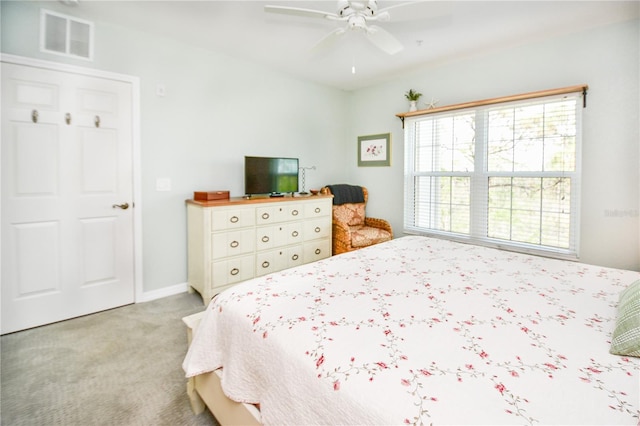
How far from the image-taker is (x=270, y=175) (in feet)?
11.8

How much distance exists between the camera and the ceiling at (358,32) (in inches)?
97.6

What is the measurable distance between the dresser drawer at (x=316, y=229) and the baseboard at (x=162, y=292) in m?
1.44

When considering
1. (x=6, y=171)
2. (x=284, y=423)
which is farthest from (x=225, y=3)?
(x=284, y=423)

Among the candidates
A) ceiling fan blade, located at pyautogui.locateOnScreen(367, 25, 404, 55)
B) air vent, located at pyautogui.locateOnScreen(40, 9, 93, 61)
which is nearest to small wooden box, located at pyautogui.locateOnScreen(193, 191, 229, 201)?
air vent, located at pyautogui.locateOnScreen(40, 9, 93, 61)

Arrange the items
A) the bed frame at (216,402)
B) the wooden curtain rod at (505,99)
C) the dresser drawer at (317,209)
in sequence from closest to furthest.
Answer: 1. the bed frame at (216,402)
2. the wooden curtain rod at (505,99)
3. the dresser drawer at (317,209)

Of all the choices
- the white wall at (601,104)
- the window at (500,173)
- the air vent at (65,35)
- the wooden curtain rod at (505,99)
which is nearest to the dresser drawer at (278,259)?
the window at (500,173)

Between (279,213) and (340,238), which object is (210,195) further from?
(340,238)

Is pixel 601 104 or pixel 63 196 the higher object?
pixel 601 104

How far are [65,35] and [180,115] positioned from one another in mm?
1021

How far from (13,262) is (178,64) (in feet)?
7.29

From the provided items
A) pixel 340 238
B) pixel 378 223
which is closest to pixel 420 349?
pixel 340 238

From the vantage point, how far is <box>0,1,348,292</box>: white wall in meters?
2.77

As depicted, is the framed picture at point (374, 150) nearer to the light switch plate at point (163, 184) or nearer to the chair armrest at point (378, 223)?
the chair armrest at point (378, 223)

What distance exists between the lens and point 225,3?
245cm
